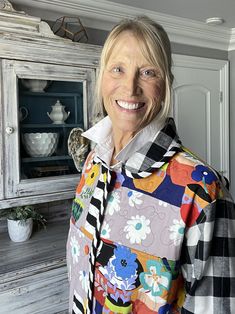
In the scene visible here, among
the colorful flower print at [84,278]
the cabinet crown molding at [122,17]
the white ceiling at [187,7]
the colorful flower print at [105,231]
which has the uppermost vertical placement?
the white ceiling at [187,7]

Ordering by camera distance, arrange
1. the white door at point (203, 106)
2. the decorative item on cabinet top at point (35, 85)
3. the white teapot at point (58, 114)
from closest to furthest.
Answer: the decorative item on cabinet top at point (35, 85) < the white teapot at point (58, 114) < the white door at point (203, 106)

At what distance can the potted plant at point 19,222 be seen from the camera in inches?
69.9

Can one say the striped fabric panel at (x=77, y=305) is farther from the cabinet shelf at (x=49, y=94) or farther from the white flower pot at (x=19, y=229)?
the cabinet shelf at (x=49, y=94)

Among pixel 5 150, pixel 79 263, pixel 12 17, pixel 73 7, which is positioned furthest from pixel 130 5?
pixel 79 263

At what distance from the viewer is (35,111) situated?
1684 mm

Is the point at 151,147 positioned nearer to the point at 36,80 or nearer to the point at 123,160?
the point at 123,160

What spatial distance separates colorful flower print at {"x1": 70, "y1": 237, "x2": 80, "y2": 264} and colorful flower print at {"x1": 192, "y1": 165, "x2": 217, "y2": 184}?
0.41 m

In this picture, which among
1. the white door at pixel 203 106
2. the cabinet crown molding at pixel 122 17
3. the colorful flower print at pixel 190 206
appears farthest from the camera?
the white door at pixel 203 106

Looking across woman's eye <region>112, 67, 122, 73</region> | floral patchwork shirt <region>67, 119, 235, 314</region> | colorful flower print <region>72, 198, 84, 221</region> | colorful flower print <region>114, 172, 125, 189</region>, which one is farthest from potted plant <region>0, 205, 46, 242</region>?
woman's eye <region>112, 67, 122, 73</region>

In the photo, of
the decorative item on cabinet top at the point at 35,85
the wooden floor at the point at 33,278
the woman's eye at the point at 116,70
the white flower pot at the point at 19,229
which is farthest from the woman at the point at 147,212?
the white flower pot at the point at 19,229

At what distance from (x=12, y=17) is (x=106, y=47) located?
31.7 inches

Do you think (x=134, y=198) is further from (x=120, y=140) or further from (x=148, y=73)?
(x=148, y=73)

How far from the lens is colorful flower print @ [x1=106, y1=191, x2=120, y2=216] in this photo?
0.85 meters

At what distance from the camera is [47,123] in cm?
173
